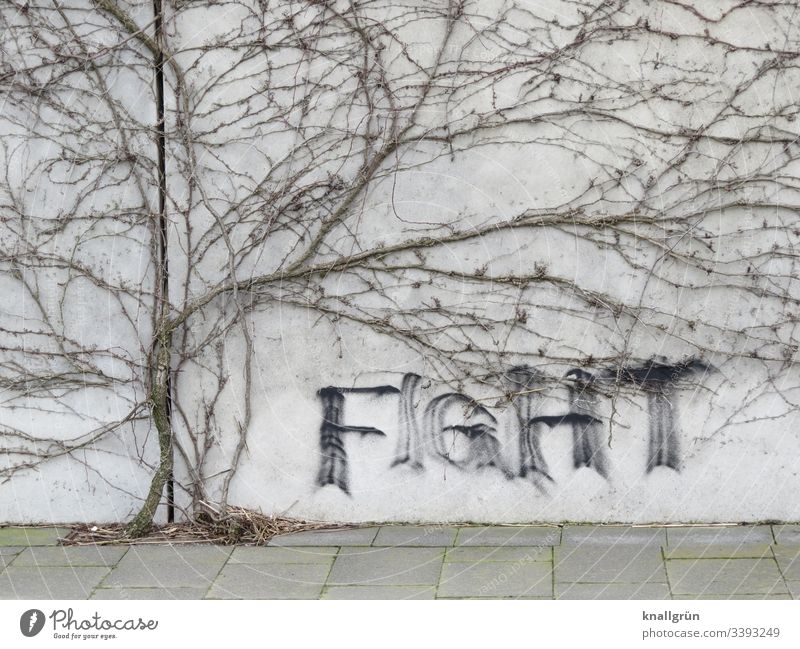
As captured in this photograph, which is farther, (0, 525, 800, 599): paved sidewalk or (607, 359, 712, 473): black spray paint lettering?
(607, 359, 712, 473): black spray paint lettering

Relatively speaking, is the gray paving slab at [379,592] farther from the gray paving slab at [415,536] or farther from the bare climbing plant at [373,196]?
the bare climbing plant at [373,196]

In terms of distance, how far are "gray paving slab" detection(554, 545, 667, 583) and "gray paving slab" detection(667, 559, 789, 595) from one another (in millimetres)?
72

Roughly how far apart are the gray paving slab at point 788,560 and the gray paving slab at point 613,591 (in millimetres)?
466

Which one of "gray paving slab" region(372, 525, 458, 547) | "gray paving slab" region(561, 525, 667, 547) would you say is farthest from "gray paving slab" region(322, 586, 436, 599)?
"gray paving slab" region(561, 525, 667, 547)

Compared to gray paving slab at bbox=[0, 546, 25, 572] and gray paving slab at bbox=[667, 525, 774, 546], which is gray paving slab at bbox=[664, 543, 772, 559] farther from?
gray paving slab at bbox=[0, 546, 25, 572]

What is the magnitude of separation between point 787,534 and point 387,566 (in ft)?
5.33

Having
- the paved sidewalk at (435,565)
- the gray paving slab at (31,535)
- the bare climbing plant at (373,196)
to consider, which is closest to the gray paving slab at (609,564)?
the paved sidewalk at (435,565)

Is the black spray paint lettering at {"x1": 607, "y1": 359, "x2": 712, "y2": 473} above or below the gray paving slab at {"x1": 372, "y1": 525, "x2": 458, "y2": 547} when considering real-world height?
above

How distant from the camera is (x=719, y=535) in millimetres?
4793

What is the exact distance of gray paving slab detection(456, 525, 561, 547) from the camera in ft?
15.8

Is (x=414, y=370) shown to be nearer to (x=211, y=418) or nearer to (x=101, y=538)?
(x=211, y=418)

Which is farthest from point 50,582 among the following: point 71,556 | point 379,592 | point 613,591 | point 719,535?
point 719,535

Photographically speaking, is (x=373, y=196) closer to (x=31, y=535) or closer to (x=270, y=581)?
(x=270, y=581)

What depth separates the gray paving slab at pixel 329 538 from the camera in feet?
16.1
